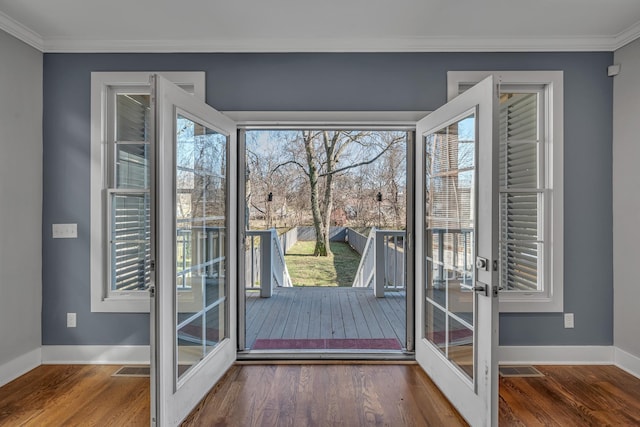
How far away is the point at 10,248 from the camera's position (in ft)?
8.73

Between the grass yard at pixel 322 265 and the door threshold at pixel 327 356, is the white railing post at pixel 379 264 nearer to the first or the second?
the door threshold at pixel 327 356

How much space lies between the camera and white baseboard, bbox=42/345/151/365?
9.66 ft

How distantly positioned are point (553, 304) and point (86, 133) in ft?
13.1

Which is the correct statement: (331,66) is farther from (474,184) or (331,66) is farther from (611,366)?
(611,366)

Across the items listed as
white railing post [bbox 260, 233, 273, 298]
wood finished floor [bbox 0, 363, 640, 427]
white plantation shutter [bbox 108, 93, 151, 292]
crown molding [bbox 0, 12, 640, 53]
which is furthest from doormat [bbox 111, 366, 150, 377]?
crown molding [bbox 0, 12, 640, 53]

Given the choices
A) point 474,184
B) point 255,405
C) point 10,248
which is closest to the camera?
point 474,184

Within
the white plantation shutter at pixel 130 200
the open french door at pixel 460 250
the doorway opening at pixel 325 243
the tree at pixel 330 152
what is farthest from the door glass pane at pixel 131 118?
the tree at pixel 330 152

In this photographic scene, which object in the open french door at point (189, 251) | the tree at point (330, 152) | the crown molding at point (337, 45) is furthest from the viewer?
the tree at point (330, 152)

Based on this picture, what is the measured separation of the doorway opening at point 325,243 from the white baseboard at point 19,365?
160 cm

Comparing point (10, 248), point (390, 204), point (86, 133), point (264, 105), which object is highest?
point (264, 105)

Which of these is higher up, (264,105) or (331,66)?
(331,66)

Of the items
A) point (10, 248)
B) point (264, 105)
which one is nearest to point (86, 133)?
point (10, 248)

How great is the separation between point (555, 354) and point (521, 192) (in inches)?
52.6

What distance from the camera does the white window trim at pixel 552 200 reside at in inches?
113
